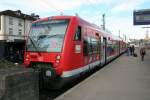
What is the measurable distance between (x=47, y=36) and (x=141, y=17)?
31730 mm

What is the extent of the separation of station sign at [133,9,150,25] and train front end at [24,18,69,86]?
29.6m

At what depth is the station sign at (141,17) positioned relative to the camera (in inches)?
1502

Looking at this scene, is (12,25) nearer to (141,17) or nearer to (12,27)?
(12,27)

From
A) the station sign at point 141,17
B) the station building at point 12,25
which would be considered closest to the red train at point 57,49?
the station sign at point 141,17

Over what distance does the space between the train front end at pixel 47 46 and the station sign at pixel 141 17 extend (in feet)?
97.2

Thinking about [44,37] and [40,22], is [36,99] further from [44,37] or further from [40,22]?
[40,22]

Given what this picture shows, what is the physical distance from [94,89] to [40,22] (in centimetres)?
353

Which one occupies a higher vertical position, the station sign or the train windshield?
the station sign

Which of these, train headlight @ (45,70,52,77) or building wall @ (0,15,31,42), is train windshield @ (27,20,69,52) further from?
building wall @ (0,15,31,42)

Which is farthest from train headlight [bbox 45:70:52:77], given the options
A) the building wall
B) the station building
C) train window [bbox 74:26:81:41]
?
the building wall

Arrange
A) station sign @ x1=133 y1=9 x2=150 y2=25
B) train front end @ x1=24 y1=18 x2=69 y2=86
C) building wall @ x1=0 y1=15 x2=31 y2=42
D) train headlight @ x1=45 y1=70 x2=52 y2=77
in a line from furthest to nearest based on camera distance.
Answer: building wall @ x1=0 y1=15 x2=31 y2=42 → station sign @ x1=133 y1=9 x2=150 y2=25 → train front end @ x1=24 y1=18 x2=69 y2=86 → train headlight @ x1=45 y1=70 x2=52 y2=77

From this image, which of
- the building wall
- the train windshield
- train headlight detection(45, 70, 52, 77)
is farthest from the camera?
the building wall

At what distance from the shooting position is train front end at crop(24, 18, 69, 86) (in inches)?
367

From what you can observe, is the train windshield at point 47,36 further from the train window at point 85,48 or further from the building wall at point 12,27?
the building wall at point 12,27
